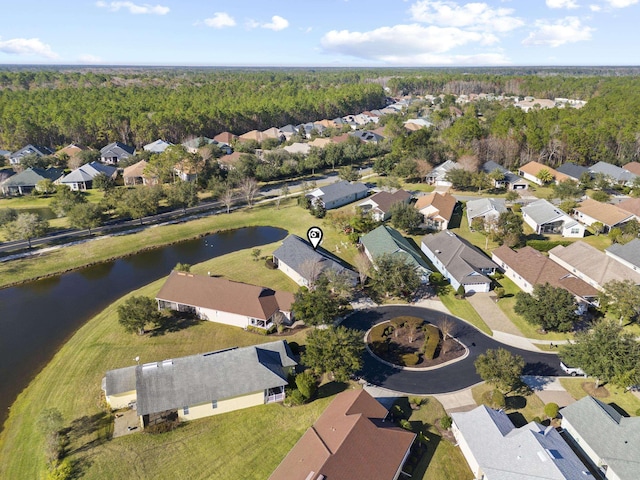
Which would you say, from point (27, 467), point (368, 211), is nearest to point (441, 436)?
point (27, 467)

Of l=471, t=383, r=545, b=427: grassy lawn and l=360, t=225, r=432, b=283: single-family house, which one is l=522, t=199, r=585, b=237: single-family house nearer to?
l=360, t=225, r=432, b=283: single-family house

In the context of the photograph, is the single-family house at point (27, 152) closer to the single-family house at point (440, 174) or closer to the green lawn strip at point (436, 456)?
the single-family house at point (440, 174)

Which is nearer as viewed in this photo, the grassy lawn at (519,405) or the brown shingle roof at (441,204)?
the grassy lawn at (519,405)

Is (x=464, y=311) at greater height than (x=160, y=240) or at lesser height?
lesser

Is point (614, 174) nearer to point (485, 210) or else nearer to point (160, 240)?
point (485, 210)

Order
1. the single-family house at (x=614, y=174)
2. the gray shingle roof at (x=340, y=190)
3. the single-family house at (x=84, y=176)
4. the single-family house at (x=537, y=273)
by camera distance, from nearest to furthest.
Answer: the single-family house at (x=537, y=273) < the gray shingle roof at (x=340, y=190) < the single-family house at (x=614, y=174) < the single-family house at (x=84, y=176)

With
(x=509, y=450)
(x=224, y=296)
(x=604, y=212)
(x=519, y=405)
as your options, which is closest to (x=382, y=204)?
(x=604, y=212)

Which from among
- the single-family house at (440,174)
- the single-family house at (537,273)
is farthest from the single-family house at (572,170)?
the single-family house at (537,273)

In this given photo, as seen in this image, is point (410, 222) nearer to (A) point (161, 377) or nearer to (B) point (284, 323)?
(B) point (284, 323)
